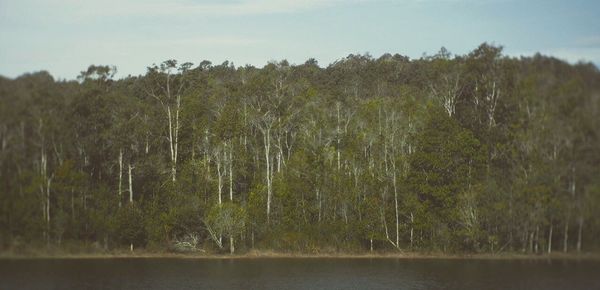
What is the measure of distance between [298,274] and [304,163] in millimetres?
24446

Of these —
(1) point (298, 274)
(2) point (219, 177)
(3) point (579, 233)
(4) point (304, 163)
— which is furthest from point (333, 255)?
(3) point (579, 233)

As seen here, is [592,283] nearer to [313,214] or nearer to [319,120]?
[313,214]

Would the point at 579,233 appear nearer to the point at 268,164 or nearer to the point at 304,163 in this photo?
the point at 304,163

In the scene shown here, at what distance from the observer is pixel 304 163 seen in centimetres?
7925

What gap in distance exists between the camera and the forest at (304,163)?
62469 millimetres

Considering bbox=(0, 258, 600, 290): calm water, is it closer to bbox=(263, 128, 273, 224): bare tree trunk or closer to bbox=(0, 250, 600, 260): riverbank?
bbox=(0, 250, 600, 260): riverbank

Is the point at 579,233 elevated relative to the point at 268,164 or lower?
lower

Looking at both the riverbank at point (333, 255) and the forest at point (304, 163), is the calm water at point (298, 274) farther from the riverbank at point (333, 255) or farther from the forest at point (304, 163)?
the forest at point (304, 163)

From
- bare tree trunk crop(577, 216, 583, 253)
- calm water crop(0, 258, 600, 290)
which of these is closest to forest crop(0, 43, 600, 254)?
bare tree trunk crop(577, 216, 583, 253)

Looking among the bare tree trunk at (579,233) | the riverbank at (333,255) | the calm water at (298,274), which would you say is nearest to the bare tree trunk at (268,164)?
the riverbank at (333,255)

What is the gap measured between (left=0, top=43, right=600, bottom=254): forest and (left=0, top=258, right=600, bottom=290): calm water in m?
4.02

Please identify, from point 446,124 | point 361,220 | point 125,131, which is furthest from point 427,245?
point 125,131

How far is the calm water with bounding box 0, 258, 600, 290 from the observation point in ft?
165

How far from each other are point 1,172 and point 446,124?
43594 millimetres
